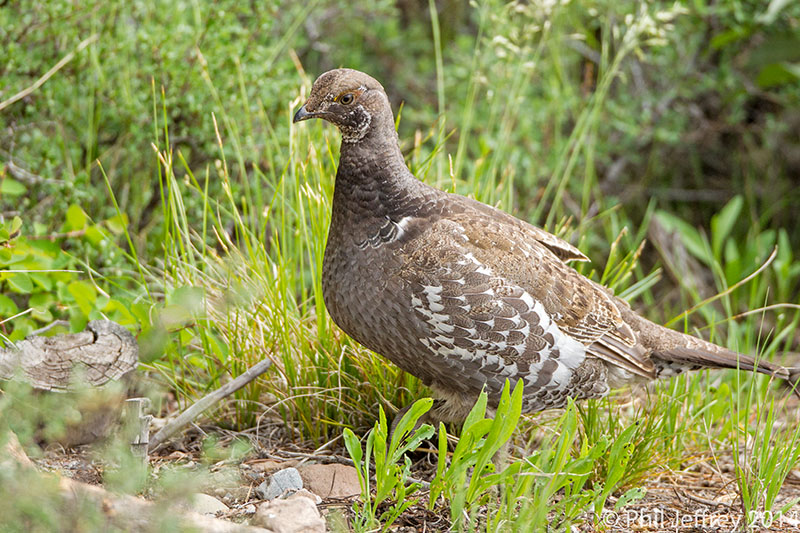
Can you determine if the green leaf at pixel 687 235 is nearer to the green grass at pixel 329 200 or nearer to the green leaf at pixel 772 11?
the green grass at pixel 329 200

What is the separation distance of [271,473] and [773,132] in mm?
5196

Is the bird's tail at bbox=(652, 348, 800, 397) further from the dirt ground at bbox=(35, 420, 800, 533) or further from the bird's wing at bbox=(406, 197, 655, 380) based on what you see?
the dirt ground at bbox=(35, 420, 800, 533)

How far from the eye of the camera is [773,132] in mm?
6602

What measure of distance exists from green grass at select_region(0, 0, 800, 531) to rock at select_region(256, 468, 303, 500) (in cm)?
30

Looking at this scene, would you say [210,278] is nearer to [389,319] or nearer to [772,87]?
[389,319]

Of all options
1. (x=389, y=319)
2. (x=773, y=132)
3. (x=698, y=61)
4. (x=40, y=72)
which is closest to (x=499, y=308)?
(x=389, y=319)

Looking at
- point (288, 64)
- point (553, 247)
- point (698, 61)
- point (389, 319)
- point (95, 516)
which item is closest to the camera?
point (95, 516)

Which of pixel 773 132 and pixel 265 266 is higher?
pixel 265 266

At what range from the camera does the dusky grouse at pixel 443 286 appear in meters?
2.99

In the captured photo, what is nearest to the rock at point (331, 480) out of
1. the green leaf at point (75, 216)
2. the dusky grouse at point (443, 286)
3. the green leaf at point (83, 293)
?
the dusky grouse at point (443, 286)

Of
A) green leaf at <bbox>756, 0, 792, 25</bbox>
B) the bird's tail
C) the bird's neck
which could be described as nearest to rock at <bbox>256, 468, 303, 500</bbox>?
the bird's neck

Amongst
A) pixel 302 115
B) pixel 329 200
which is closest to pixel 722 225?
pixel 329 200

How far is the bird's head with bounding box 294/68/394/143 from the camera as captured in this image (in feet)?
10.1

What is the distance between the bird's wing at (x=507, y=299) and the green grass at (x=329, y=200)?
34 centimetres
